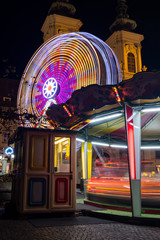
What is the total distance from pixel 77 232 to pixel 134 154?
3262 millimetres

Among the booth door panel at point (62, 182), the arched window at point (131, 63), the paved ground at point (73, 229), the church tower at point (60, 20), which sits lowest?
the paved ground at point (73, 229)

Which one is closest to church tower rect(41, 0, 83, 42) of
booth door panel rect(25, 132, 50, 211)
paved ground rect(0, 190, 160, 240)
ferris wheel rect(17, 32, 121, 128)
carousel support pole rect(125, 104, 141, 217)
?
ferris wheel rect(17, 32, 121, 128)

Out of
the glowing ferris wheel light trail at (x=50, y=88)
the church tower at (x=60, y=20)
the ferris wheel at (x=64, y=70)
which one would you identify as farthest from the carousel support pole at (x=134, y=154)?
the church tower at (x=60, y=20)

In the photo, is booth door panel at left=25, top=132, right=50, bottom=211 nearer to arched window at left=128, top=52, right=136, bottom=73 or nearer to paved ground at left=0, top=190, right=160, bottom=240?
paved ground at left=0, top=190, right=160, bottom=240

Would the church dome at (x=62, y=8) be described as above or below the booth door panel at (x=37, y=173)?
above

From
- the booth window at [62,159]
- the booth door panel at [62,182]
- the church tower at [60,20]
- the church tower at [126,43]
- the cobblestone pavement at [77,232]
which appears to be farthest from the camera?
the church tower at [126,43]

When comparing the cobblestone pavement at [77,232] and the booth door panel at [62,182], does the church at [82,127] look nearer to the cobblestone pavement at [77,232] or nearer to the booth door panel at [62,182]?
the booth door panel at [62,182]

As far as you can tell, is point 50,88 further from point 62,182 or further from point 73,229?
point 73,229

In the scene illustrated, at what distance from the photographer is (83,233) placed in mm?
6129

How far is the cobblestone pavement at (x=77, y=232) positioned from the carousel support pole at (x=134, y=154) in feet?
2.99

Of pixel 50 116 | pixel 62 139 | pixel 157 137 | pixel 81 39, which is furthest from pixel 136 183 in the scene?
pixel 81 39

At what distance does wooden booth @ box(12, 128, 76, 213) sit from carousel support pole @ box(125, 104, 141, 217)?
1.85 metres

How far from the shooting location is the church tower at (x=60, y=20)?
38.4 meters

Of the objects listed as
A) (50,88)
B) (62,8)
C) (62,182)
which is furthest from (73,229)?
(62,8)
